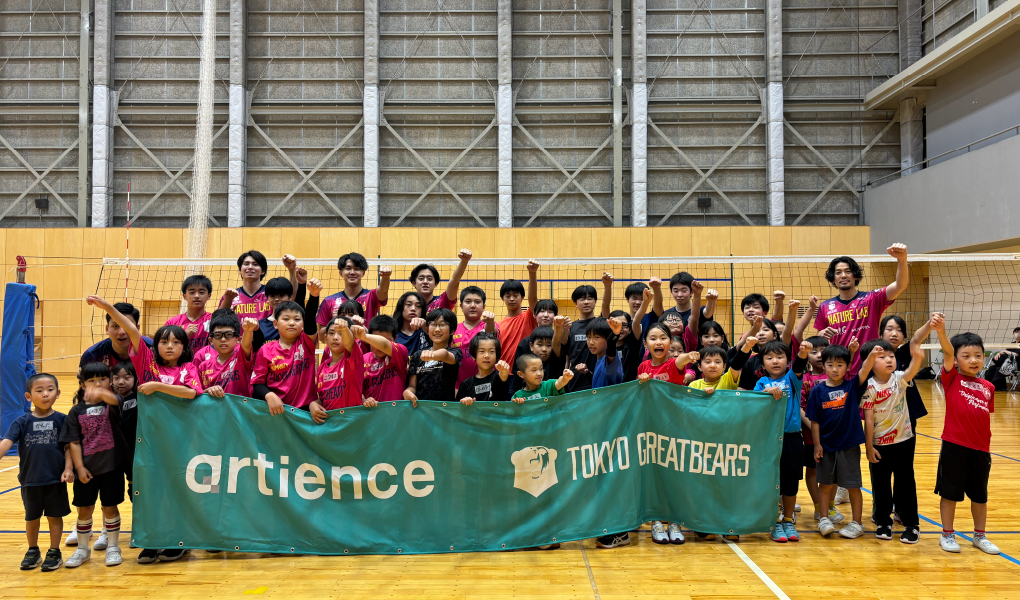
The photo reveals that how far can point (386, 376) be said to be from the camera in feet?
16.4

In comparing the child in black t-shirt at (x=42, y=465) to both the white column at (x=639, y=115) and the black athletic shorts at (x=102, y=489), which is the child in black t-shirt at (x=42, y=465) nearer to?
the black athletic shorts at (x=102, y=489)

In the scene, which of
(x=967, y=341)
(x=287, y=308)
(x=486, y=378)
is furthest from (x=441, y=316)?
(x=967, y=341)

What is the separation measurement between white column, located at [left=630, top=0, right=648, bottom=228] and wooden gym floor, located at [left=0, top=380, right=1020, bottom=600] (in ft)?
45.2

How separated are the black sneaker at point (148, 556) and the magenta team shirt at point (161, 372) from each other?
3.85 feet

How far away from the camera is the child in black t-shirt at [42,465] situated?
436 cm

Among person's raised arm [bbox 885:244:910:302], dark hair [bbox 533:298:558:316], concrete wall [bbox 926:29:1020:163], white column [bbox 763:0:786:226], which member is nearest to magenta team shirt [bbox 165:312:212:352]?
dark hair [bbox 533:298:558:316]

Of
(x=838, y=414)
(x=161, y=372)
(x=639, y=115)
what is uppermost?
(x=639, y=115)

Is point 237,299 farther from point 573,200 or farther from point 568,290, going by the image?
point 573,200

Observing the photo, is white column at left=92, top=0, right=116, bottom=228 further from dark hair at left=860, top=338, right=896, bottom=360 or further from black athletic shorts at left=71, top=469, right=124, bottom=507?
dark hair at left=860, top=338, right=896, bottom=360

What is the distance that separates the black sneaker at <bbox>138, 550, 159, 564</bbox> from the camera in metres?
4.50

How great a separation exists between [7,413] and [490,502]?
7.26m

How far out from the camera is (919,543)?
4.89 m

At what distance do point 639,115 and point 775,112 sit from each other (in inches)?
149

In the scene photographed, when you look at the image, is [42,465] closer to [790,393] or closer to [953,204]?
[790,393]
